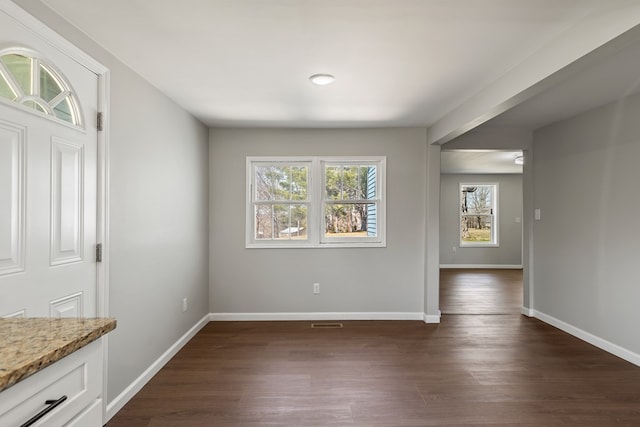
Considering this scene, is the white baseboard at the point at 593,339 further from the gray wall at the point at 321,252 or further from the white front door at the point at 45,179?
the white front door at the point at 45,179

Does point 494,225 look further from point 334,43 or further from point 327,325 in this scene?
point 334,43

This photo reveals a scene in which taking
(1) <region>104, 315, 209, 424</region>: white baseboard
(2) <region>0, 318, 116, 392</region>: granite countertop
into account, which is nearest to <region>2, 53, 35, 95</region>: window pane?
(2) <region>0, 318, 116, 392</region>: granite countertop

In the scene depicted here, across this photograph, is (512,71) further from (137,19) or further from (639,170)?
(137,19)

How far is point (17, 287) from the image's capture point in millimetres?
1598

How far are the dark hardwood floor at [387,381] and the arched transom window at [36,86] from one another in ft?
6.26

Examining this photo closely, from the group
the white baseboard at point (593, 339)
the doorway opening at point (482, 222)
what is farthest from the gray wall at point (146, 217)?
the doorway opening at point (482, 222)

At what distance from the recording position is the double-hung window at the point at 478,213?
8875mm

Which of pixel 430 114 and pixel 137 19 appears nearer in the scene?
pixel 137 19

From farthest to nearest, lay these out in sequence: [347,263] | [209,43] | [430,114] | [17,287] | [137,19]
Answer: [347,263] < [430,114] < [209,43] < [137,19] < [17,287]

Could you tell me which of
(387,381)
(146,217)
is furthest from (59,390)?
(387,381)

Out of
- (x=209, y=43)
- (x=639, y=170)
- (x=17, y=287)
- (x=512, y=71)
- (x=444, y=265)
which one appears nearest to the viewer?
(x=17, y=287)

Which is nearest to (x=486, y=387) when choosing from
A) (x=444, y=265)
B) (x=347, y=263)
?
(x=347, y=263)

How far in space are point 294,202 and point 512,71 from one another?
105 inches

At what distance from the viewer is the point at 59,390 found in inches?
36.9
